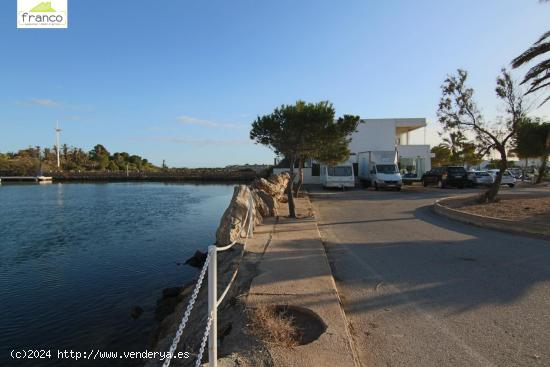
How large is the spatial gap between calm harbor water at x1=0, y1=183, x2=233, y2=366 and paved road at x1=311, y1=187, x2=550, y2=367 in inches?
161

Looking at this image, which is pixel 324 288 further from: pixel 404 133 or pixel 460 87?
pixel 404 133

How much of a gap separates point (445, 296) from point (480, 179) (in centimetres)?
3392

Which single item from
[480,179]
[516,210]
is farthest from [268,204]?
[480,179]

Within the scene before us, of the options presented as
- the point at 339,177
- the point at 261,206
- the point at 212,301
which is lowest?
the point at 261,206

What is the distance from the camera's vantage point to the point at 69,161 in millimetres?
108688

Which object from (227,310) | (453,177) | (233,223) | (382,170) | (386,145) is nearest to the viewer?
(227,310)

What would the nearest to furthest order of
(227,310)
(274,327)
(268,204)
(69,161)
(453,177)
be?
1. (274,327)
2. (227,310)
3. (268,204)
4. (453,177)
5. (69,161)

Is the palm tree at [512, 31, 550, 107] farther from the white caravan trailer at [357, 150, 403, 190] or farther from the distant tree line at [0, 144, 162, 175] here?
the distant tree line at [0, 144, 162, 175]

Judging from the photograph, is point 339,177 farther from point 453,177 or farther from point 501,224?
point 501,224

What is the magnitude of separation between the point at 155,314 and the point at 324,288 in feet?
14.5

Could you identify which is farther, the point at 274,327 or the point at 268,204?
the point at 268,204

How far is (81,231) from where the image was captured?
20531mm

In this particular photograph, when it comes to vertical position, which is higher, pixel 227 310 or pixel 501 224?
pixel 501 224

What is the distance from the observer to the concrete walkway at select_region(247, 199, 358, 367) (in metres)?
4.21
